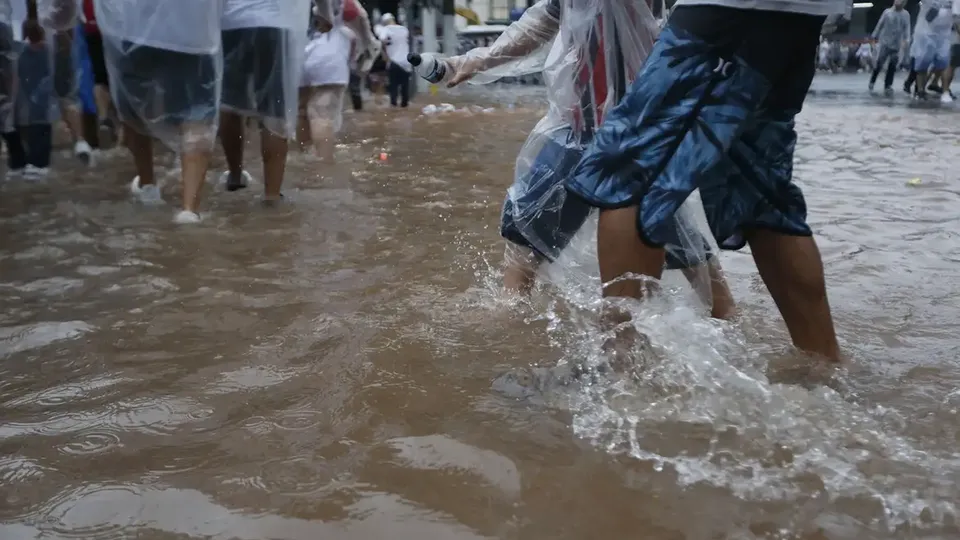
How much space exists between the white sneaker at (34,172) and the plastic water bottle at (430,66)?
368cm

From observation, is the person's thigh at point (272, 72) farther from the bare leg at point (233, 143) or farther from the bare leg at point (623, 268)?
the bare leg at point (623, 268)

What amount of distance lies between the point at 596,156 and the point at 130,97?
9.69 feet

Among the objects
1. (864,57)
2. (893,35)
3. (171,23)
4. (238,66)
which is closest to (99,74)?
(238,66)

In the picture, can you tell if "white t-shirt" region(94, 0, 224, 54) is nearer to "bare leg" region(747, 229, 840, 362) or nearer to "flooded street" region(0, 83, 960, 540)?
"flooded street" region(0, 83, 960, 540)

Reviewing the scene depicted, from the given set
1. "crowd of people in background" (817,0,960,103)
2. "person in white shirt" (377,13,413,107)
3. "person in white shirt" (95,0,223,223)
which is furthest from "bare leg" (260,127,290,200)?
"person in white shirt" (377,13,413,107)

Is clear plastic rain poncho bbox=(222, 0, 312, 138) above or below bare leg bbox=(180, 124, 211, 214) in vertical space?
above

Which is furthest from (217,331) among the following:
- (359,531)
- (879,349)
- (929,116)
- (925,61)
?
(925,61)

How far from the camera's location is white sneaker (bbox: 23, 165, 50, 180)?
5234mm

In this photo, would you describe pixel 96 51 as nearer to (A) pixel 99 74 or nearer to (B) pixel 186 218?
(A) pixel 99 74

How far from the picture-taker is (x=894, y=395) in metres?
1.94

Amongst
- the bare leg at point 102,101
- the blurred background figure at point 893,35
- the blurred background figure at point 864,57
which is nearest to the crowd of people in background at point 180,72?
the bare leg at point 102,101

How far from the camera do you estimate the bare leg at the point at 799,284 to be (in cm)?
202

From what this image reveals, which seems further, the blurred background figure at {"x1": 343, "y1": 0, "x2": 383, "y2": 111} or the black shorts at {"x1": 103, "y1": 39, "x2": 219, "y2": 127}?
the blurred background figure at {"x1": 343, "y1": 0, "x2": 383, "y2": 111}

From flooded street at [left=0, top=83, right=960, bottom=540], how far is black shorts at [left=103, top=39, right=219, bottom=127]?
699mm
